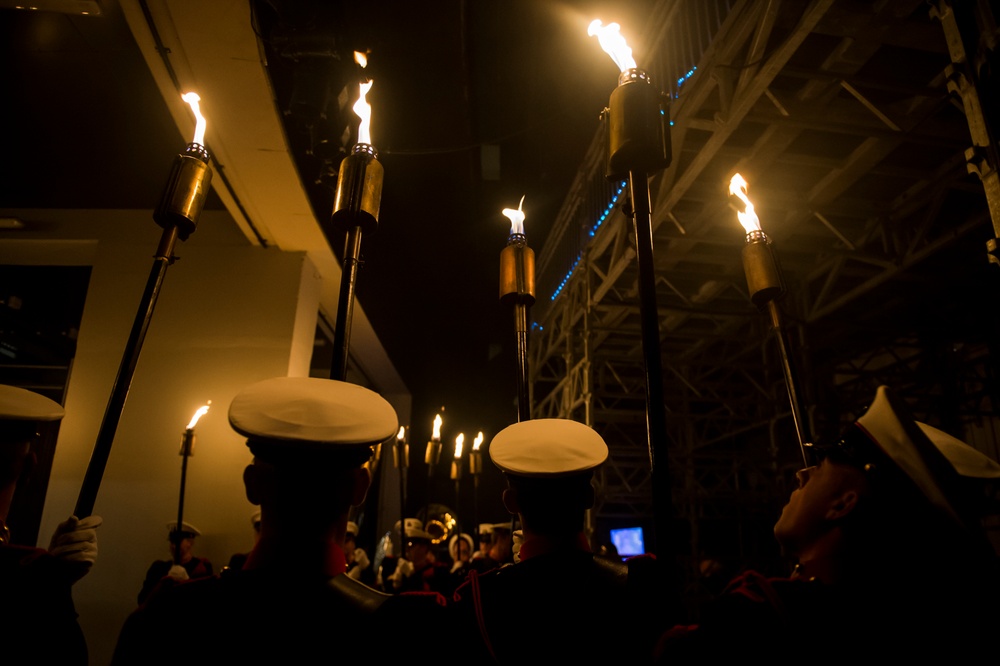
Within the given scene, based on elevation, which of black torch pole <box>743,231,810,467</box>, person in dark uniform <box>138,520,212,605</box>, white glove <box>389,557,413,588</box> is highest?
black torch pole <box>743,231,810,467</box>

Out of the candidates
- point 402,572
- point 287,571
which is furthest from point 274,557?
point 402,572

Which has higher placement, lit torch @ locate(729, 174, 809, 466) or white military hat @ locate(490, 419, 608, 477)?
lit torch @ locate(729, 174, 809, 466)

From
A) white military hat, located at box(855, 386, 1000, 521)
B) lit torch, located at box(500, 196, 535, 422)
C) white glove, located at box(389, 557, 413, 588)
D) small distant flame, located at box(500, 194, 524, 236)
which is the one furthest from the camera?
white glove, located at box(389, 557, 413, 588)

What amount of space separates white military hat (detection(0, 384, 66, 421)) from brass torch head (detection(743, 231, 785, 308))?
250 cm

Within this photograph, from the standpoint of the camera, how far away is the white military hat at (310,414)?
1.52 m

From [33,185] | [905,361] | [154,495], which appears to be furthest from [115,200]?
[905,361]

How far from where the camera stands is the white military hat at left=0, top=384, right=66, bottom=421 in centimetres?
193

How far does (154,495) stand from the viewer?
249 inches

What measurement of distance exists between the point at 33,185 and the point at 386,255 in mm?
4780

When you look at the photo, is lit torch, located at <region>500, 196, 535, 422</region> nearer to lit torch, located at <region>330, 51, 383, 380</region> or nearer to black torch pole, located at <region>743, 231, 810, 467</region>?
lit torch, located at <region>330, 51, 383, 380</region>

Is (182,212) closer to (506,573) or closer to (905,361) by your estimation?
(506,573)

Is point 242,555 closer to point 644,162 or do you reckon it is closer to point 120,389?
point 120,389

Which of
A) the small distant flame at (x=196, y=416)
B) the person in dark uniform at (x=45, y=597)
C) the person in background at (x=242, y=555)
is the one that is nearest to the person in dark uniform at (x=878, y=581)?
the person in dark uniform at (x=45, y=597)

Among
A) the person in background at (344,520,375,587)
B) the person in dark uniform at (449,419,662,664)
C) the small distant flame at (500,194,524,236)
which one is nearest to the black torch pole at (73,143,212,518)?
the person in dark uniform at (449,419,662,664)
